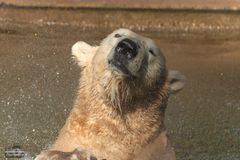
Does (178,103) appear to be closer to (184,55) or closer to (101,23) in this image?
(184,55)

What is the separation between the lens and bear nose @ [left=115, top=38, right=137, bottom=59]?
4824 millimetres

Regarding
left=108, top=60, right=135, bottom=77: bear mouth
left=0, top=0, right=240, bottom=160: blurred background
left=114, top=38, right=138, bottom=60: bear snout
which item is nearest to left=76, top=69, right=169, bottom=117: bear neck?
left=108, top=60, right=135, bottom=77: bear mouth

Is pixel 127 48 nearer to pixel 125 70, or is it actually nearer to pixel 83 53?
pixel 125 70

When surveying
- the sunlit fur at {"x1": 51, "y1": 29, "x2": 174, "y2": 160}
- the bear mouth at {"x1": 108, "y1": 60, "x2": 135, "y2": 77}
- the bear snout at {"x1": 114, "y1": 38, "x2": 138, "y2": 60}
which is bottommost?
the sunlit fur at {"x1": 51, "y1": 29, "x2": 174, "y2": 160}

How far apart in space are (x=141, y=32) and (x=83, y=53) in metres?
4.64

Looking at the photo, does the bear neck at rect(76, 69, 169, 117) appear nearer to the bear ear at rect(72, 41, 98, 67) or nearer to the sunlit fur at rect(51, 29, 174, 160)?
the sunlit fur at rect(51, 29, 174, 160)

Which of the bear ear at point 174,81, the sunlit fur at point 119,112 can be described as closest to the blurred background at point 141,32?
the bear ear at point 174,81

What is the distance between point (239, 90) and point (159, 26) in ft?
6.38

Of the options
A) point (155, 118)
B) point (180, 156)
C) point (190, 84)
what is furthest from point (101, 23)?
point (155, 118)

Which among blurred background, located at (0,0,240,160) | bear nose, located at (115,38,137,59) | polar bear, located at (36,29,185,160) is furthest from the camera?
blurred background, located at (0,0,240,160)

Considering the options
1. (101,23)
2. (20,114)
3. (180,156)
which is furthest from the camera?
(101,23)

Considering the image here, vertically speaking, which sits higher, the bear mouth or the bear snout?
the bear snout

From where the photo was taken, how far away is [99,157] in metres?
4.95

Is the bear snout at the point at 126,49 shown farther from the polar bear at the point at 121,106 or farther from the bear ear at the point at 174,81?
the bear ear at the point at 174,81
